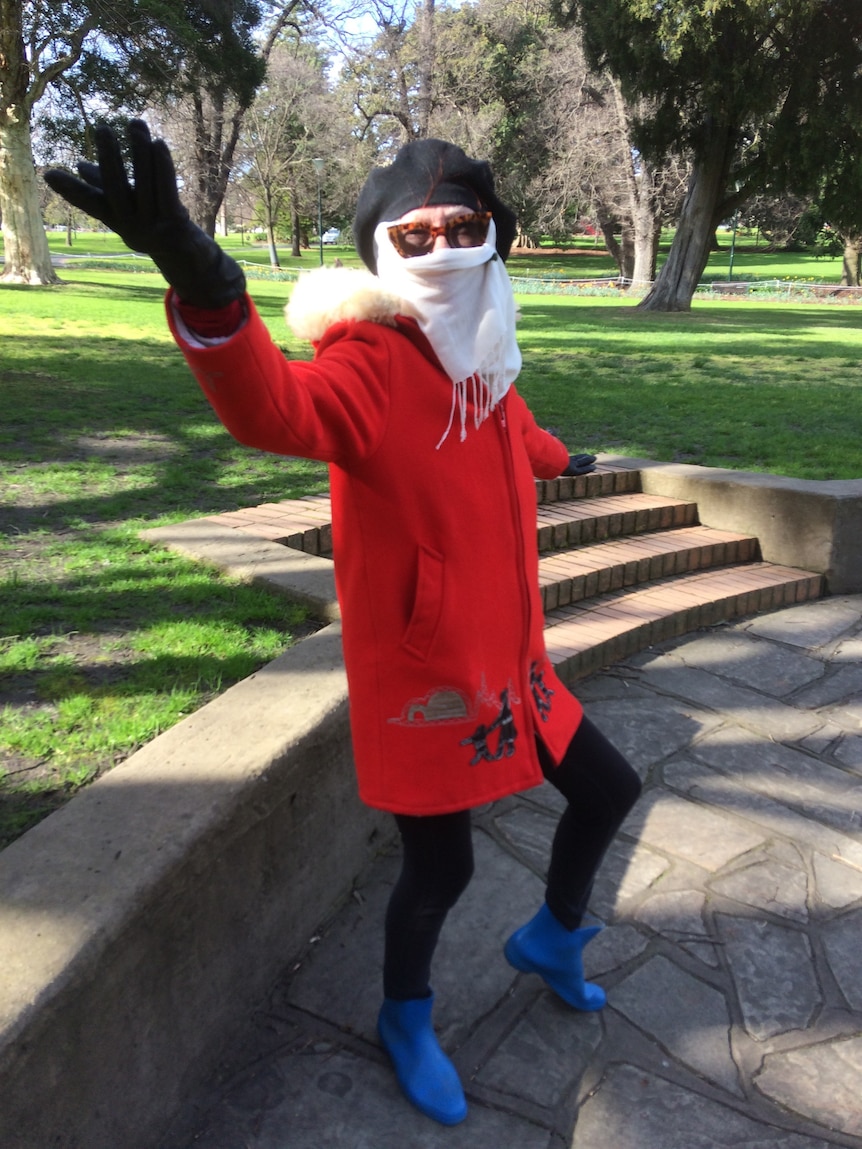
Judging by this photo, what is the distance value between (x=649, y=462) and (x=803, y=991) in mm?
3950

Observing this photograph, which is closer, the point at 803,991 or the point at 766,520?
the point at 803,991

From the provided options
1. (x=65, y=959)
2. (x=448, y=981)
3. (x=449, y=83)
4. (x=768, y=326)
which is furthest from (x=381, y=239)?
(x=449, y=83)

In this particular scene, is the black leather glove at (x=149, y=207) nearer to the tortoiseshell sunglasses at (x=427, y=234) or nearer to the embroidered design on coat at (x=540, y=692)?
the tortoiseshell sunglasses at (x=427, y=234)

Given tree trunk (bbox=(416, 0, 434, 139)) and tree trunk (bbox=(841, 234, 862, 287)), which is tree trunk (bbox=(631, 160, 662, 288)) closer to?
tree trunk (bbox=(416, 0, 434, 139))

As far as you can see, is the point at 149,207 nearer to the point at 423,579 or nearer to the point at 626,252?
the point at 423,579

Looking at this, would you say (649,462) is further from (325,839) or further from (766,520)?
(325,839)

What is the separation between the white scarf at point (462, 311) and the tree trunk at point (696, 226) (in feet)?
63.9

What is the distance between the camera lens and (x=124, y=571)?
380 cm

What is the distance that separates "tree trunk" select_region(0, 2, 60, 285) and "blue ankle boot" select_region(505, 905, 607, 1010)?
18.2 meters

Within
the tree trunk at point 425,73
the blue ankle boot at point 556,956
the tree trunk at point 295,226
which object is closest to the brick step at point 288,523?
the blue ankle boot at point 556,956

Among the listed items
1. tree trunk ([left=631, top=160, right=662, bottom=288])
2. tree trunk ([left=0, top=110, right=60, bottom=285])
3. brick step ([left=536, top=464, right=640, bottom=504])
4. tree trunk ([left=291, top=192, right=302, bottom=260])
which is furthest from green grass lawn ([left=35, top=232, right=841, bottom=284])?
brick step ([left=536, top=464, right=640, bottom=504])

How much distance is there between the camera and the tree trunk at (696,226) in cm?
1920

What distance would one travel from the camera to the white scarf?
177 cm

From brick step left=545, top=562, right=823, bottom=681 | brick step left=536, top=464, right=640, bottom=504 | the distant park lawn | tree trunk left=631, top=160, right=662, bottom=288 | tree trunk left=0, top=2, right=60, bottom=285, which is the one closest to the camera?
the distant park lawn
